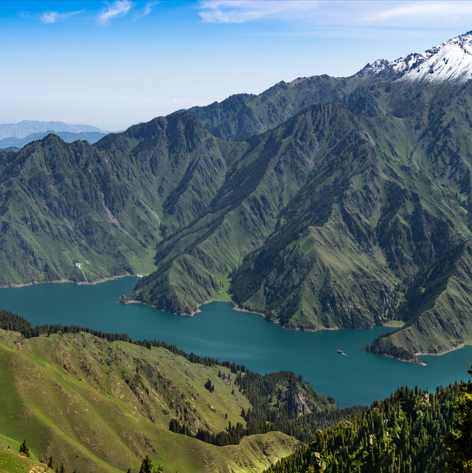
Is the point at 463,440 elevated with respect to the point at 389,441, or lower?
elevated

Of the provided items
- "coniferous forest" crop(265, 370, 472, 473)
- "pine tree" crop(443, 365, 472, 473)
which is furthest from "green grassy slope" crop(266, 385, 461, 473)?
"pine tree" crop(443, 365, 472, 473)

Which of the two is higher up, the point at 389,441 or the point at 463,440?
the point at 463,440

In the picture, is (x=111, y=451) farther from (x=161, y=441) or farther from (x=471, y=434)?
(x=471, y=434)

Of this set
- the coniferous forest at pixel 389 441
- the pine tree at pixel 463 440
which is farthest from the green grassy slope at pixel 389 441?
the pine tree at pixel 463 440

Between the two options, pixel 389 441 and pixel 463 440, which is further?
pixel 389 441

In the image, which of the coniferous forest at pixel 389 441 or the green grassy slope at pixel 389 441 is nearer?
the coniferous forest at pixel 389 441

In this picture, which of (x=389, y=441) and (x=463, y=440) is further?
(x=389, y=441)

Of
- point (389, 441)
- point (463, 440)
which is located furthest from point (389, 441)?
point (463, 440)

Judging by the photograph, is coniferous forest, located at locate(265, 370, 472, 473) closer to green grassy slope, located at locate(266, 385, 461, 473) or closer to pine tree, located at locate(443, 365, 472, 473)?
green grassy slope, located at locate(266, 385, 461, 473)

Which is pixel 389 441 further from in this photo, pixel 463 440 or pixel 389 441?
pixel 463 440

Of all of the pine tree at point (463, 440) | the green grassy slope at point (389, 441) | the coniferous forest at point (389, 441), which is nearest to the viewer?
the pine tree at point (463, 440)

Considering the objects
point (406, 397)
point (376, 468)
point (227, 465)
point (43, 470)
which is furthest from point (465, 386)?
point (227, 465)

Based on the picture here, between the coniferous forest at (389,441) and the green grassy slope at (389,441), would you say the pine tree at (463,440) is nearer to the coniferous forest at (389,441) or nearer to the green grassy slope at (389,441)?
the coniferous forest at (389,441)
